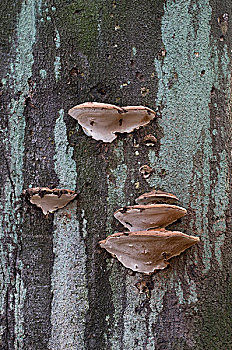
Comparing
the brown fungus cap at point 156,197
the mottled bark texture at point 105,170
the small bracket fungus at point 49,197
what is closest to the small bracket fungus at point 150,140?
the mottled bark texture at point 105,170

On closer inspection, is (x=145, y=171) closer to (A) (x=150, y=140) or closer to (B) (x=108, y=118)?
(A) (x=150, y=140)

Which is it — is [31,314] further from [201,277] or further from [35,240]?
[201,277]

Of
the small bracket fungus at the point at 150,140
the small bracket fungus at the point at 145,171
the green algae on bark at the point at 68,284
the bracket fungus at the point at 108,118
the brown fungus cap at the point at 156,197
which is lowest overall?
the green algae on bark at the point at 68,284

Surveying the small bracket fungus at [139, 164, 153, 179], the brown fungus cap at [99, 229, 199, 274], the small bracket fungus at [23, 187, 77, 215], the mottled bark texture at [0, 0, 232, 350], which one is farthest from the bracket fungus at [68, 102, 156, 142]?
the brown fungus cap at [99, 229, 199, 274]

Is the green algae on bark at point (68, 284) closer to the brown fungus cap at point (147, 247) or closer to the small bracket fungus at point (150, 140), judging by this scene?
the brown fungus cap at point (147, 247)

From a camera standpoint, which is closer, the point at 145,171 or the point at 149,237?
the point at 149,237

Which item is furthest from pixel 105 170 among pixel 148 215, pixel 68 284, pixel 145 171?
pixel 68 284
